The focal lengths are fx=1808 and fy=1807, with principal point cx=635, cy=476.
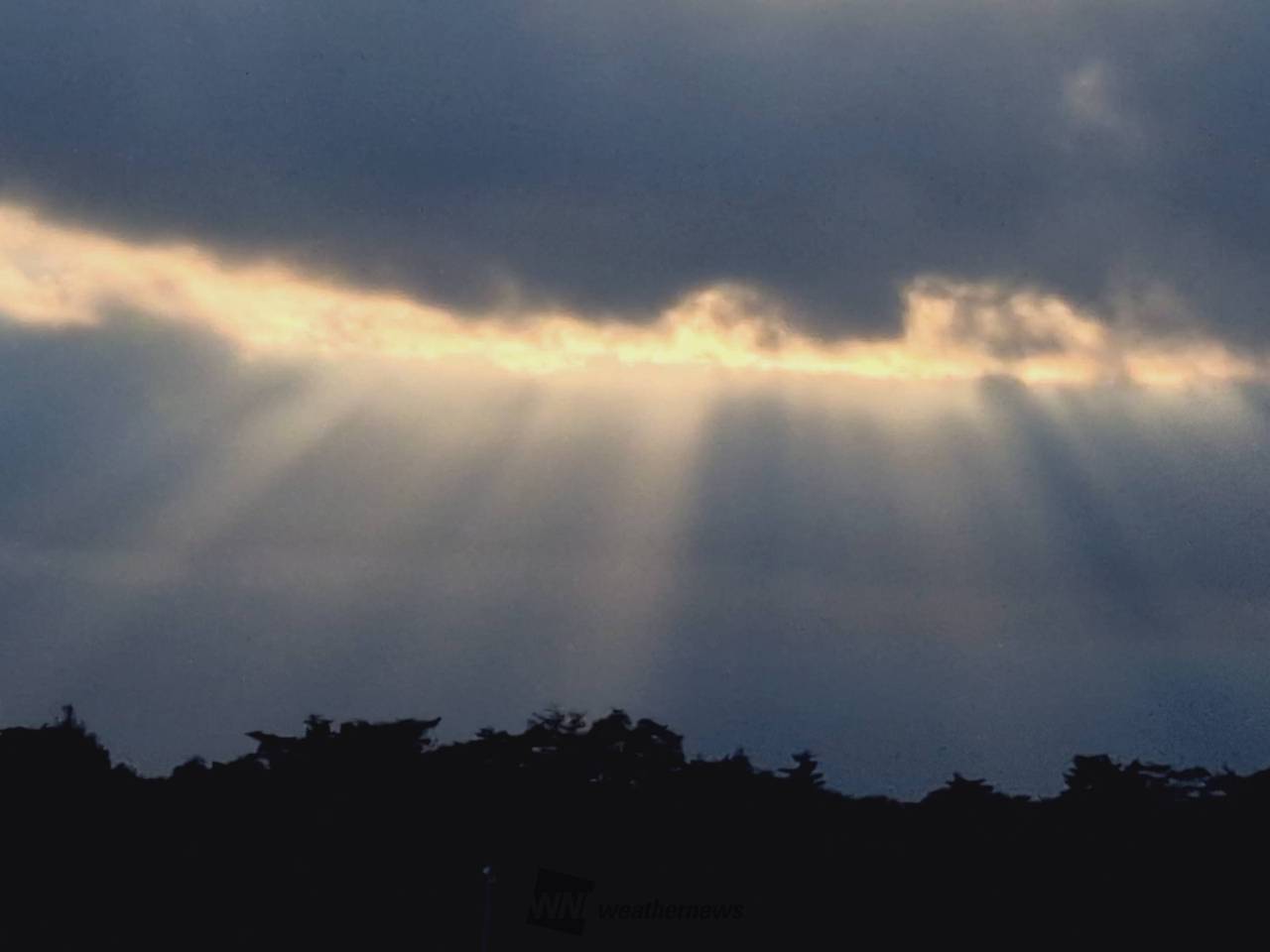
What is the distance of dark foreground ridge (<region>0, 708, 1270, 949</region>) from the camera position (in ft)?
188

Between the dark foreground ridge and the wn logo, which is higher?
the dark foreground ridge

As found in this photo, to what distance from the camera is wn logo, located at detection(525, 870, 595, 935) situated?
4619 cm

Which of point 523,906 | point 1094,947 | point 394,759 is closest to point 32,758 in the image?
point 394,759

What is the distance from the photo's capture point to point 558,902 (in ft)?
162

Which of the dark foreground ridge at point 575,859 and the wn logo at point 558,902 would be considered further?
the dark foreground ridge at point 575,859

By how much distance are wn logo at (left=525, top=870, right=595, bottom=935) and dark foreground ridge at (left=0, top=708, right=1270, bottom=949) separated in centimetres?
14

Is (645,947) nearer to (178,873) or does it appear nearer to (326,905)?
(326,905)

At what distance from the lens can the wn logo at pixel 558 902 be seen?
46.2 metres

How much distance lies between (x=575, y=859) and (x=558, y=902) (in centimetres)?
1217

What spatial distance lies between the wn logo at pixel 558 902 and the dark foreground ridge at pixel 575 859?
14 cm

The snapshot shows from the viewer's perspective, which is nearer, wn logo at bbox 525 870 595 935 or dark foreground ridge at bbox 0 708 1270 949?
wn logo at bbox 525 870 595 935

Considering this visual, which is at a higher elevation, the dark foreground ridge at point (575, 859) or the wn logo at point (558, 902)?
the dark foreground ridge at point (575, 859)

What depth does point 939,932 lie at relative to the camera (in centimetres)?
5803

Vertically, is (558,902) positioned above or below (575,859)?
below
